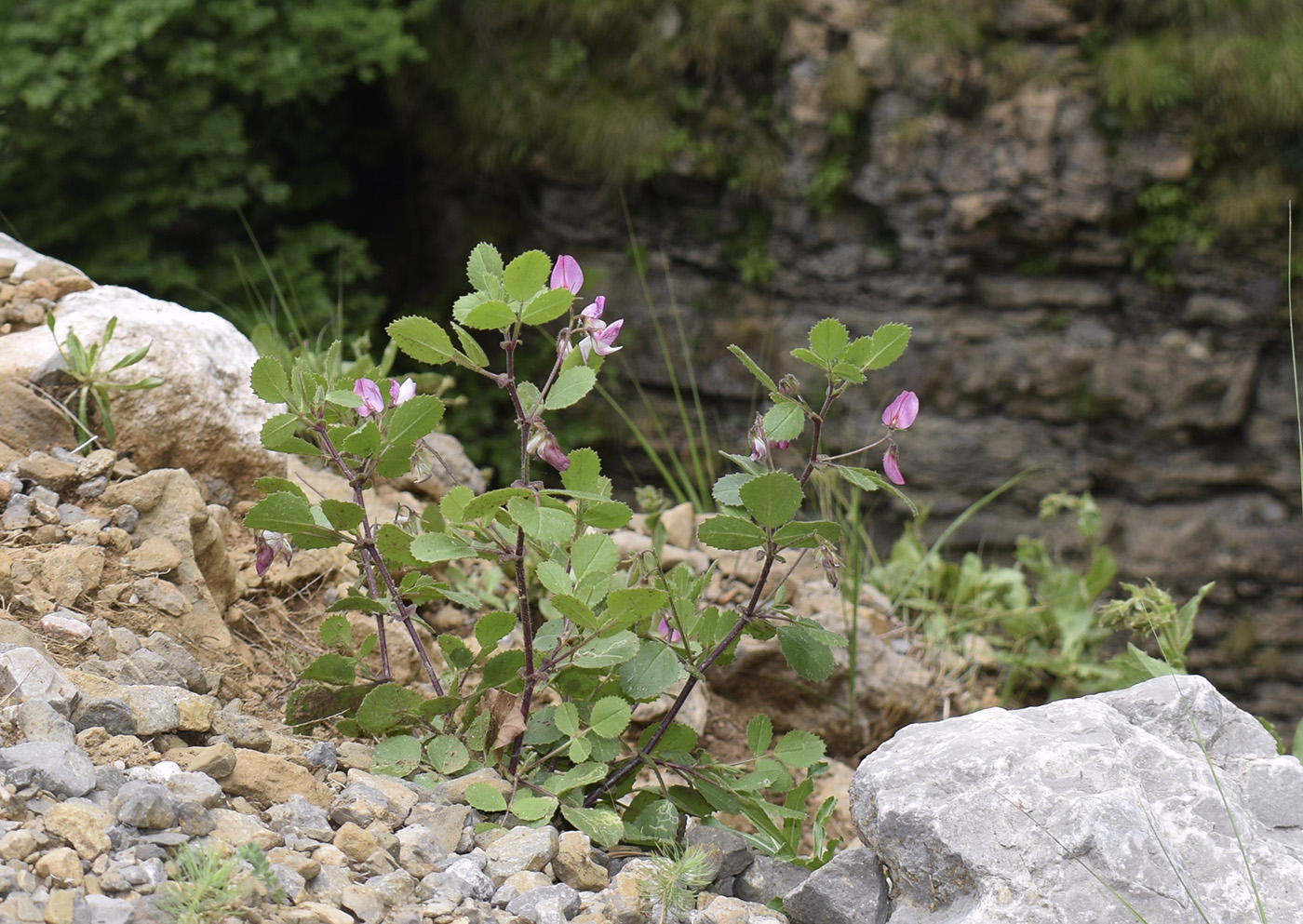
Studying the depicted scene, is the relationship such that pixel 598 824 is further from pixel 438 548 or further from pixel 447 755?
pixel 438 548

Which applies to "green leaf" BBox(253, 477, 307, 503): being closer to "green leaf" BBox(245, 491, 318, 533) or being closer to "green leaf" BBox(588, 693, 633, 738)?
"green leaf" BBox(245, 491, 318, 533)

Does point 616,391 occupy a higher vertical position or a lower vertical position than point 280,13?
lower

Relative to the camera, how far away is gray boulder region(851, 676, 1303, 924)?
43.6 inches

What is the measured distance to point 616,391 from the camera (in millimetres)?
7195

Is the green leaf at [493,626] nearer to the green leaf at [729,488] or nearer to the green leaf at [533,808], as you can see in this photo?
the green leaf at [533,808]

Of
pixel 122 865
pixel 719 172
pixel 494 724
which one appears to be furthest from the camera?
pixel 719 172

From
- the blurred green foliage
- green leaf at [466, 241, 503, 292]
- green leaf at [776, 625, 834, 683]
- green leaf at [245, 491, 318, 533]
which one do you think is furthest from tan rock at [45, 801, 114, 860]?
the blurred green foliage

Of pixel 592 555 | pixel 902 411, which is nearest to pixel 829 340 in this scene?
pixel 902 411

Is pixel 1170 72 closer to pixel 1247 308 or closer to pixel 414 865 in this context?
pixel 1247 308

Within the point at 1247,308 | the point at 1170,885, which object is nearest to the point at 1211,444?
the point at 1247,308

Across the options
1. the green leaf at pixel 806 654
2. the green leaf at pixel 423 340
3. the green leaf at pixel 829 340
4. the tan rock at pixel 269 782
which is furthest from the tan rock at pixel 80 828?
the green leaf at pixel 829 340

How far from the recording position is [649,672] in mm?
1383

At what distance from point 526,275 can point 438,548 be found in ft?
1.12

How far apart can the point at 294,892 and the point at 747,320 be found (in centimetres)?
639
